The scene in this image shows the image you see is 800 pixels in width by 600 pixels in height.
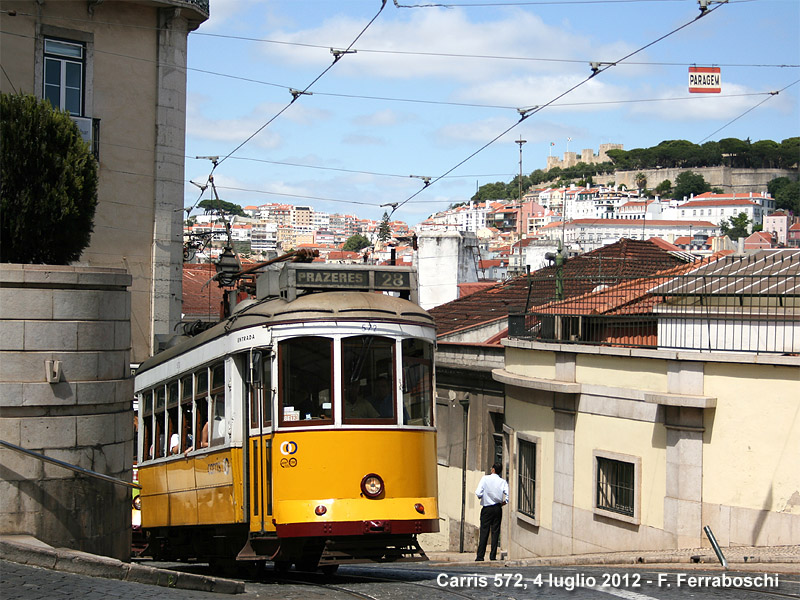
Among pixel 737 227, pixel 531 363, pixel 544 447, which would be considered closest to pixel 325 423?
pixel 544 447

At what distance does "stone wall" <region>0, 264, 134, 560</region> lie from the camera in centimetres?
1072

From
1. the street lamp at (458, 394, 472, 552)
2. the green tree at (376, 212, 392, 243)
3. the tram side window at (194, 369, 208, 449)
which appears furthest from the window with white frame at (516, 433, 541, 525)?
the green tree at (376, 212, 392, 243)

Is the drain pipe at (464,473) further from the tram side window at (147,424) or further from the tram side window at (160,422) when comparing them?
the tram side window at (160,422)

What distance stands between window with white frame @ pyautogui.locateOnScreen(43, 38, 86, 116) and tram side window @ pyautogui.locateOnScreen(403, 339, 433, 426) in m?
11.1

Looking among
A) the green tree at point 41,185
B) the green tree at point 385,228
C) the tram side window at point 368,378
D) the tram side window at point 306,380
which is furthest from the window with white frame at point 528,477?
the green tree at point 385,228

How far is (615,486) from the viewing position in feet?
52.8

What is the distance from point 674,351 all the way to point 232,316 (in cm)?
636

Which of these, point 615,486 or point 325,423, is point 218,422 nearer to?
point 325,423

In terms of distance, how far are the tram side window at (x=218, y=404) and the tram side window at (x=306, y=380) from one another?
106 centimetres

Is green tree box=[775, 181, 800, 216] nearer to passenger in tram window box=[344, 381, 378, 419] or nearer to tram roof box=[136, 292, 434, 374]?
tram roof box=[136, 292, 434, 374]

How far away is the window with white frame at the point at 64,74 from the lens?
19391 mm

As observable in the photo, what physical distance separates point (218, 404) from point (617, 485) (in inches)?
278

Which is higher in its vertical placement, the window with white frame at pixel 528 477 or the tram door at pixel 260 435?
the tram door at pixel 260 435

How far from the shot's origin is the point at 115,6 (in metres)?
20.0
